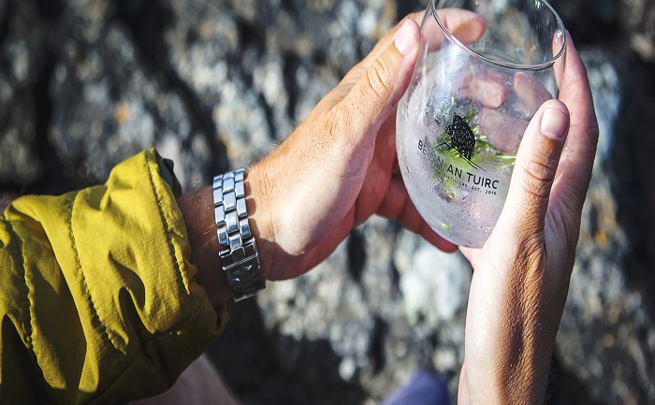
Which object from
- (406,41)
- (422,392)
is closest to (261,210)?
(406,41)

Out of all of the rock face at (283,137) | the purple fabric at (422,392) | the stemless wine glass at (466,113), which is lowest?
the purple fabric at (422,392)

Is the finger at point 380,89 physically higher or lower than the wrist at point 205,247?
higher

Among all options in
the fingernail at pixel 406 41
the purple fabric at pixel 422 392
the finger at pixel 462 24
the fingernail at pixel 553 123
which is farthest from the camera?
the purple fabric at pixel 422 392

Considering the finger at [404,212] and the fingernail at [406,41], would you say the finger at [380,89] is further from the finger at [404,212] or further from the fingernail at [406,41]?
the finger at [404,212]

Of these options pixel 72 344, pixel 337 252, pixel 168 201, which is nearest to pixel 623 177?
pixel 337 252

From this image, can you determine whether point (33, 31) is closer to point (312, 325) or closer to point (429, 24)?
point (312, 325)

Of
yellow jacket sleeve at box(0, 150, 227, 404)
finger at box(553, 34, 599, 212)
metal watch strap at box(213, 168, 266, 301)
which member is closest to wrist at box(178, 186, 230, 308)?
metal watch strap at box(213, 168, 266, 301)

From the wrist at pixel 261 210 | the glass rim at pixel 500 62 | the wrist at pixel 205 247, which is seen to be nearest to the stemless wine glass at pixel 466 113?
the glass rim at pixel 500 62
